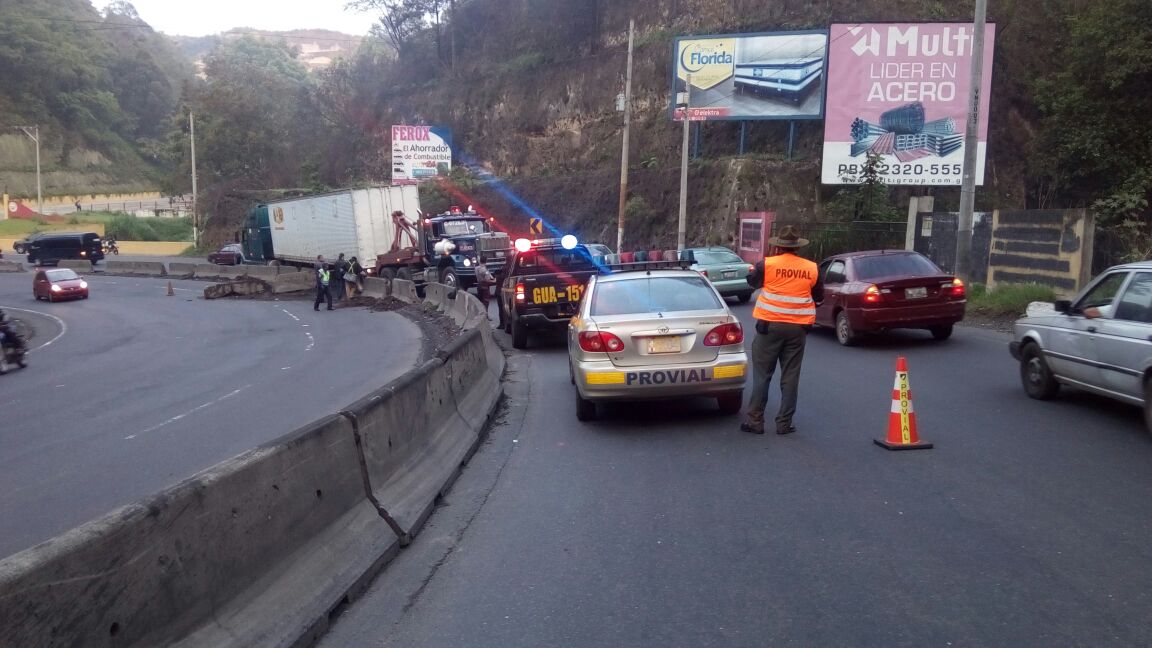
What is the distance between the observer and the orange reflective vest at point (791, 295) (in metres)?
8.70

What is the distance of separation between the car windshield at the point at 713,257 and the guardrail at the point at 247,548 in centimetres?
1727

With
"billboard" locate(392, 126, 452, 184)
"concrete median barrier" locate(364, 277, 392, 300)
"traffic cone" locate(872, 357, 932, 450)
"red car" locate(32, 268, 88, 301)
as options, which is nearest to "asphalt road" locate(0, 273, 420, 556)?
"concrete median barrier" locate(364, 277, 392, 300)

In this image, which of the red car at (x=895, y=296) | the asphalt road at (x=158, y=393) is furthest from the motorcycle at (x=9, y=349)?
the red car at (x=895, y=296)

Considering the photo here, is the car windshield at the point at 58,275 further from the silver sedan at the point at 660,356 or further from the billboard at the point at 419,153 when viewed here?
the silver sedan at the point at 660,356

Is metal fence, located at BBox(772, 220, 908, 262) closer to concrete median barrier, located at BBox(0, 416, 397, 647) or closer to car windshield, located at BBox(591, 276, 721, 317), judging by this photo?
car windshield, located at BBox(591, 276, 721, 317)

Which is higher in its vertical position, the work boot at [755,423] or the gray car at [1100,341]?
the gray car at [1100,341]

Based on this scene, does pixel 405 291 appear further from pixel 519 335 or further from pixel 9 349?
pixel 519 335

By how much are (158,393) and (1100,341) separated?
13702 mm

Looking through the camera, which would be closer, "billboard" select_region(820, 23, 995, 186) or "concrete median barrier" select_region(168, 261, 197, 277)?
"billboard" select_region(820, 23, 995, 186)

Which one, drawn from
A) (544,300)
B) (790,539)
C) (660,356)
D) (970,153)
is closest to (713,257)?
(970,153)

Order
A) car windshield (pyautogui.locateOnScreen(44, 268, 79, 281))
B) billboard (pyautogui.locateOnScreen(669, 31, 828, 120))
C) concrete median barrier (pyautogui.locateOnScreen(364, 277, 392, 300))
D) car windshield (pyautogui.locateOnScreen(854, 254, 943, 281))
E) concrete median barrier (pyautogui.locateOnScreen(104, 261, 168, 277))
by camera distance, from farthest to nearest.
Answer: concrete median barrier (pyautogui.locateOnScreen(104, 261, 168, 277)) < car windshield (pyautogui.locateOnScreen(44, 268, 79, 281)) < billboard (pyautogui.locateOnScreen(669, 31, 828, 120)) < concrete median barrier (pyautogui.locateOnScreen(364, 277, 392, 300)) < car windshield (pyautogui.locateOnScreen(854, 254, 943, 281))

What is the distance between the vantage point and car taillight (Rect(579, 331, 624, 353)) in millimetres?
9188

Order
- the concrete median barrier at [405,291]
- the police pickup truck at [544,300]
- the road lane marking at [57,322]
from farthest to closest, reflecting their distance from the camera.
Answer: the concrete median barrier at [405,291] → the road lane marking at [57,322] → the police pickup truck at [544,300]

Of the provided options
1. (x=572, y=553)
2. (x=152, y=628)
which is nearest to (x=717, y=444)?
(x=572, y=553)
